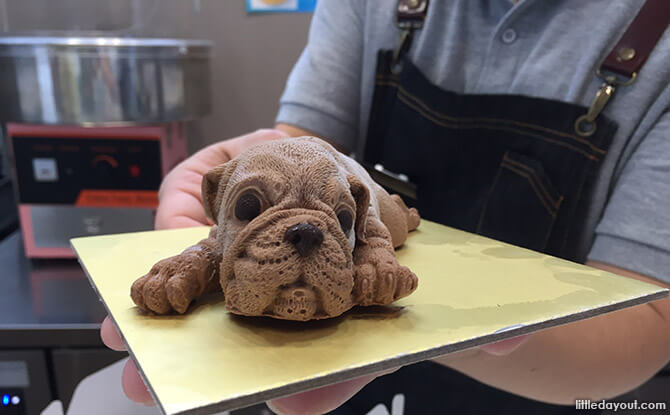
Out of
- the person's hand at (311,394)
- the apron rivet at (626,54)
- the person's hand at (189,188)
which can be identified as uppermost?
the apron rivet at (626,54)

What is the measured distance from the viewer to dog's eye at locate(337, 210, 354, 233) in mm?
469

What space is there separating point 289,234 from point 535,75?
0.58 m

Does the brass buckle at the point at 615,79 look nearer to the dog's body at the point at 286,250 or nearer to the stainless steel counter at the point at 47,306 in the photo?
the dog's body at the point at 286,250

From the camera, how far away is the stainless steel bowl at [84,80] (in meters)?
1.02

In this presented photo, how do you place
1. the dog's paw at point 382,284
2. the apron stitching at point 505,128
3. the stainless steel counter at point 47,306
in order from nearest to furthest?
1. the dog's paw at point 382,284
2. the apron stitching at point 505,128
3. the stainless steel counter at point 47,306

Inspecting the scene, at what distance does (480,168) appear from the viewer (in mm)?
838

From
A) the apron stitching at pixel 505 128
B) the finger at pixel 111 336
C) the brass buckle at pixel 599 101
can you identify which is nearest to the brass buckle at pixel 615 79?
the brass buckle at pixel 599 101

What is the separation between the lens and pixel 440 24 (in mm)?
903

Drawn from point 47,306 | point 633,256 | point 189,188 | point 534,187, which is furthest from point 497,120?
point 47,306

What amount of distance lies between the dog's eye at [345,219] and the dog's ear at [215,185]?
13 cm

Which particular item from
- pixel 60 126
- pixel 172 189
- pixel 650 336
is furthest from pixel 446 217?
pixel 60 126

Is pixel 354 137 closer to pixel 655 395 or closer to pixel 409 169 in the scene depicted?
pixel 409 169

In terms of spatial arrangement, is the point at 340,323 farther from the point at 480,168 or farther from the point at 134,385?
the point at 480,168

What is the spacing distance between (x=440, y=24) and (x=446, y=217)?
→ 1.15 ft
